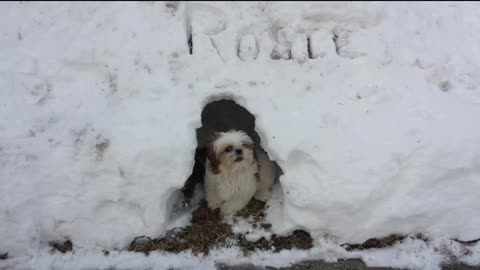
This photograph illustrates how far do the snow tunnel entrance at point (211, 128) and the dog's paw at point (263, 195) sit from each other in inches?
9.3

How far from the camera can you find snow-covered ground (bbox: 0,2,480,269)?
502 cm

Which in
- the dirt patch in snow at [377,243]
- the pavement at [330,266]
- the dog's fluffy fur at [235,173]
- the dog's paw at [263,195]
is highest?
the dog's fluffy fur at [235,173]

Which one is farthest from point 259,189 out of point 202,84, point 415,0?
point 415,0

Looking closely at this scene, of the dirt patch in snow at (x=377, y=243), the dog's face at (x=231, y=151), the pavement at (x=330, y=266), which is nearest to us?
the pavement at (x=330, y=266)

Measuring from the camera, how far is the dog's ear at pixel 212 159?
5684 millimetres

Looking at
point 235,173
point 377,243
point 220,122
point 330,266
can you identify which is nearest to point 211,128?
point 220,122

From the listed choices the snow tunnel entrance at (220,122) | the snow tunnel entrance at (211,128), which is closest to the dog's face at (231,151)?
the snow tunnel entrance at (211,128)

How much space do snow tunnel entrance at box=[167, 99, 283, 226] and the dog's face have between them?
38 centimetres

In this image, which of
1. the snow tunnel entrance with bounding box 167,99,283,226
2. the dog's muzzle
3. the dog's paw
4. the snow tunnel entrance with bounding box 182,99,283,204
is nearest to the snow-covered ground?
the dog's paw

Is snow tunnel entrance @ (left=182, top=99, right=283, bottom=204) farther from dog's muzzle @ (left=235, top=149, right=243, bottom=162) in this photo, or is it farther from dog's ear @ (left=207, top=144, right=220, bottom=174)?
dog's muzzle @ (left=235, top=149, right=243, bottom=162)

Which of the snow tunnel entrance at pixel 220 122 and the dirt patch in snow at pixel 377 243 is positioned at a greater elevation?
the snow tunnel entrance at pixel 220 122

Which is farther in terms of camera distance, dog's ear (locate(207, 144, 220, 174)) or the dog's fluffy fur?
dog's ear (locate(207, 144, 220, 174))

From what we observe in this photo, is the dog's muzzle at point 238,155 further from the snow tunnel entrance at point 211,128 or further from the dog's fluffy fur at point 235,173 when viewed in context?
the snow tunnel entrance at point 211,128

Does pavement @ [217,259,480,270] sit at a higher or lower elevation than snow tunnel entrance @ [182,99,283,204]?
lower
